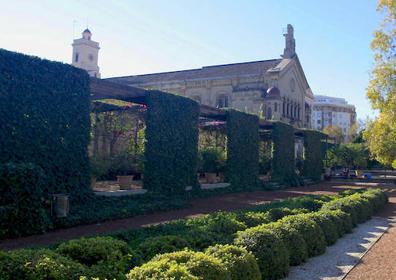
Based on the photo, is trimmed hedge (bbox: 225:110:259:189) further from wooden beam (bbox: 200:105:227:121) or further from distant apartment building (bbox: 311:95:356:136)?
distant apartment building (bbox: 311:95:356:136)

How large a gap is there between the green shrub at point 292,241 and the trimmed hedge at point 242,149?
465 inches

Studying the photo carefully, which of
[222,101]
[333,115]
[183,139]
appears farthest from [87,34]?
[333,115]

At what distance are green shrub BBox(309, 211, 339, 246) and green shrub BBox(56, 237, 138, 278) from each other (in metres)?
4.30

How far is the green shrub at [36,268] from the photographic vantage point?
3.27m

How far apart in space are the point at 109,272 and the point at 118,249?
Result: 647mm

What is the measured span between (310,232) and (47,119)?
6426 millimetres

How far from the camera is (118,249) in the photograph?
13.8 ft

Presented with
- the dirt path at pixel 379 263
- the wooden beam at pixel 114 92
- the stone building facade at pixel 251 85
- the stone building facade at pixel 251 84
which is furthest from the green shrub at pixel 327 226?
the stone building facade at pixel 251 84

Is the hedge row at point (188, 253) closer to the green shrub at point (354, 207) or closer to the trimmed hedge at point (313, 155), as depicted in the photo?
the green shrub at point (354, 207)

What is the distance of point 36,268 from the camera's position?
131 inches

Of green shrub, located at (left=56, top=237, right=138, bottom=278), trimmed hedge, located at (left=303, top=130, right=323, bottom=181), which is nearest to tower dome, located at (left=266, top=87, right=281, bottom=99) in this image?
trimmed hedge, located at (left=303, top=130, right=323, bottom=181)

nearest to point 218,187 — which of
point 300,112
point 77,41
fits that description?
point 300,112

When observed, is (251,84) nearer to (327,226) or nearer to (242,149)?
(242,149)

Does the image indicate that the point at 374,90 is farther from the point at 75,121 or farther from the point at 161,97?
the point at 75,121
